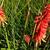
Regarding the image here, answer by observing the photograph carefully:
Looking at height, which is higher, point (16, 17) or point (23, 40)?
point (16, 17)

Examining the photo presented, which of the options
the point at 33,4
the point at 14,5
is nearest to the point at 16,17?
the point at 14,5

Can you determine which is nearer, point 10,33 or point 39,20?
point 39,20

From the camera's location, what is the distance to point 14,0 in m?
1.44

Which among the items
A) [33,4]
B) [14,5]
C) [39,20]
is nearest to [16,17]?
[14,5]

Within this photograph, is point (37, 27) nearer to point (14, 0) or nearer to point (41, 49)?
point (41, 49)

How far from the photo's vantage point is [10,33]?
4.41 feet

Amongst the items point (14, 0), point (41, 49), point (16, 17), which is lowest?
point (41, 49)

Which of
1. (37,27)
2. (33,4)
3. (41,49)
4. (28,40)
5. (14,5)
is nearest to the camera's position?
(37,27)

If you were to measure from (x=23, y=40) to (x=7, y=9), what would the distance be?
0.98 ft

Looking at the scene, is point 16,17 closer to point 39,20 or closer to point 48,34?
point 48,34

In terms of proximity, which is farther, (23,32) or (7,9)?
(7,9)

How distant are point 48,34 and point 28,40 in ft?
0.49

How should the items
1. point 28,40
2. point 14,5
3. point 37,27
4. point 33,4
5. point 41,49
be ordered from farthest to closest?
point 33,4
point 14,5
point 41,49
point 28,40
point 37,27

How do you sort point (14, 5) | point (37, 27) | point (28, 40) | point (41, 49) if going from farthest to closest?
1. point (14, 5)
2. point (41, 49)
3. point (28, 40)
4. point (37, 27)
